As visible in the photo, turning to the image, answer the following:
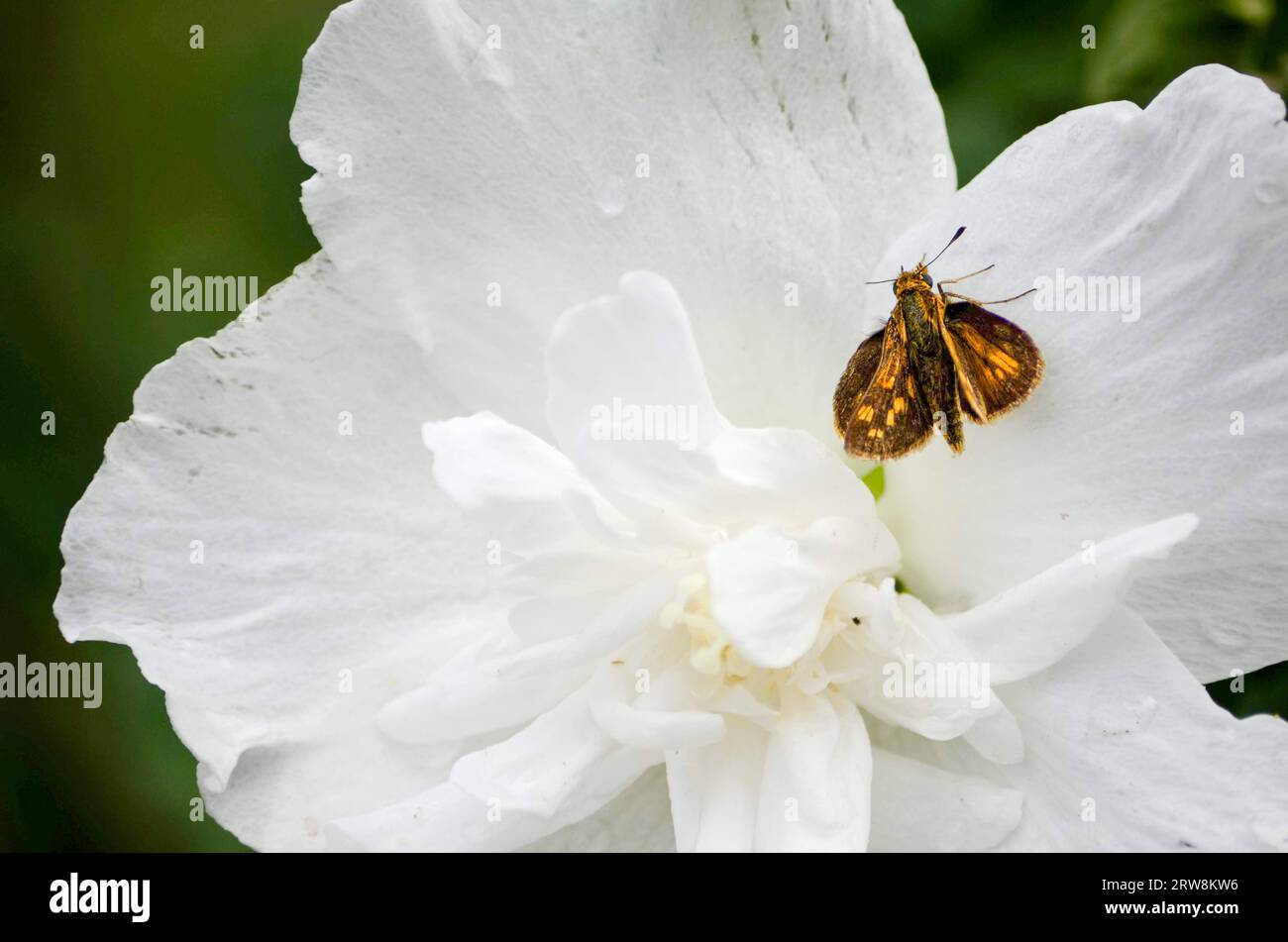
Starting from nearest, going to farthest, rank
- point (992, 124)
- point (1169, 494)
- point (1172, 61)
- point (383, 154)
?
point (1169, 494) → point (383, 154) → point (1172, 61) → point (992, 124)

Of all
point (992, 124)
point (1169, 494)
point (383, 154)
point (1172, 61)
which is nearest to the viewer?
point (1169, 494)

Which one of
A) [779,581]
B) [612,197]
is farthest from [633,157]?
[779,581]

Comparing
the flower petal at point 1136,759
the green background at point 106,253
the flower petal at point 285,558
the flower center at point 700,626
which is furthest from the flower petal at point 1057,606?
the green background at point 106,253

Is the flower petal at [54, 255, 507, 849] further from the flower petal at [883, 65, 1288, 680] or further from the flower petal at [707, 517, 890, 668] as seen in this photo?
the flower petal at [883, 65, 1288, 680]

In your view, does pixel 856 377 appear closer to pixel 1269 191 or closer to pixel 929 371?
pixel 929 371

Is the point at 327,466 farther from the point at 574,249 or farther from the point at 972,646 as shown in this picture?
the point at 972,646
